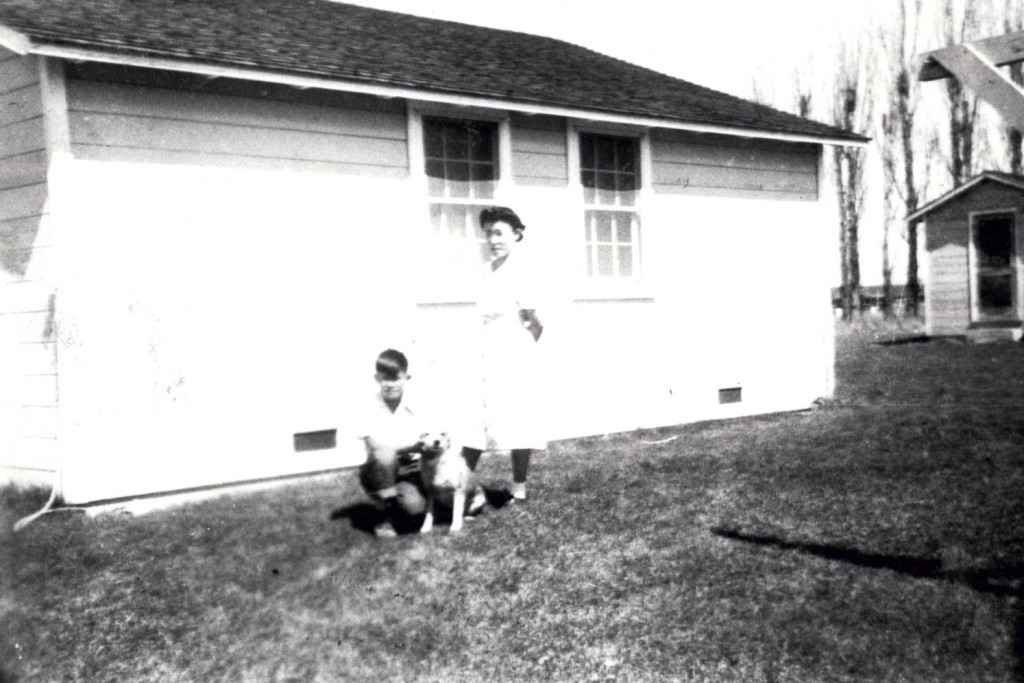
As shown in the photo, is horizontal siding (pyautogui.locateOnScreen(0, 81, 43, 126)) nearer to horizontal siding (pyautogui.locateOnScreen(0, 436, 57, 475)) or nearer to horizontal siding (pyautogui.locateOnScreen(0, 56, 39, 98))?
horizontal siding (pyautogui.locateOnScreen(0, 56, 39, 98))

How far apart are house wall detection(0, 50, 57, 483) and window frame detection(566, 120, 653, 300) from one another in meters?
4.65

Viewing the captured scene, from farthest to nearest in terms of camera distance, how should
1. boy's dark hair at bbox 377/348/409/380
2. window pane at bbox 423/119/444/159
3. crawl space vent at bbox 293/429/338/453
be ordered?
window pane at bbox 423/119/444/159 < crawl space vent at bbox 293/429/338/453 < boy's dark hair at bbox 377/348/409/380

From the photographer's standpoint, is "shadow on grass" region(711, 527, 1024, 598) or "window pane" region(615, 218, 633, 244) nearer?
"shadow on grass" region(711, 527, 1024, 598)

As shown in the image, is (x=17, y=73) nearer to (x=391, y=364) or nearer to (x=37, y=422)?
(x=37, y=422)

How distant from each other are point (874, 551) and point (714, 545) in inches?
32.4

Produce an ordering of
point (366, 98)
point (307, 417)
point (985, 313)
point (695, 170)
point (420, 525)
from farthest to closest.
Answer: point (985, 313) < point (695, 170) < point (366, 98) < point (307, 417) < point (420, 525)

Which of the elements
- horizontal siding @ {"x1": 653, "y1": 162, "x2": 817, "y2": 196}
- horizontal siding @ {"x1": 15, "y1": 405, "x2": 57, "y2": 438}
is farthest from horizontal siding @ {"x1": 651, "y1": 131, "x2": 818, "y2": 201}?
horizontal siding @ {"x1": 15, "y1": 405, "x2": 57, "y2": 438}

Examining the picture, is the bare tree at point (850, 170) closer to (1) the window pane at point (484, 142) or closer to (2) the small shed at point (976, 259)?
(2) the small shed at point (976, 259)

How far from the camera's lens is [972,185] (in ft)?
72.7

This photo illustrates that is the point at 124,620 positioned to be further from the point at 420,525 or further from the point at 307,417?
the point at 307,417

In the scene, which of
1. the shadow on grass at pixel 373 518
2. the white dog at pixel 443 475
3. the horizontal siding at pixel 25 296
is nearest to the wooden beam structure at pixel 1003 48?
the white dog at pixel 443 475

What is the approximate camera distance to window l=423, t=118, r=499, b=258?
8203 mm

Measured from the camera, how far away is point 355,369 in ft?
22.6

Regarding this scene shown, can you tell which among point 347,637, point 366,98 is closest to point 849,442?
point 366,98
